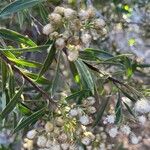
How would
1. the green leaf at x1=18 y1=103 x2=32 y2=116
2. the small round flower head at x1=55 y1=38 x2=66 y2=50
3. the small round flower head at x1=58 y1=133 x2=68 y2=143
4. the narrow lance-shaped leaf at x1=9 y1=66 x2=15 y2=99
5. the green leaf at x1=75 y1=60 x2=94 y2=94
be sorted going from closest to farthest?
the small round flower head at x1=55 y1=38 x2=66 y2=50 < the small round flower head at x1=58 y1=133 x2=68 y2=143 < the green leaf at x1=75 y1=60 x2=94 y2=94 < the narrow lance-shaped leaf at x1=9 y1=66 x2=15 y2=99 < the green leaf at x1=18 y1=103 x2=32 y2=116

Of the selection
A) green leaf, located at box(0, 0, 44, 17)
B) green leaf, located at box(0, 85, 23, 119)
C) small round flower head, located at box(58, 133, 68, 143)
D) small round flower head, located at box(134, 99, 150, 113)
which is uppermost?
green leaf, located at box(0, 0, 44, 17)

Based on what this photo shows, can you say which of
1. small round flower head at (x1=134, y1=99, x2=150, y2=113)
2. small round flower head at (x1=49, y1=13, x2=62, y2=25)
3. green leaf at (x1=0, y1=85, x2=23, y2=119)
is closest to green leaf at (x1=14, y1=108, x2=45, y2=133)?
green leaf at (x1=0, y1=85, x2=23, y2=119)

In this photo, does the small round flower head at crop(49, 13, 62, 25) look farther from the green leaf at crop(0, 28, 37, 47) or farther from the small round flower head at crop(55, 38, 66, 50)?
the green leaf at crop(0, 28, 37, 47)

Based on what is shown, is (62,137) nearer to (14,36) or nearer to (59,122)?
(59,122)

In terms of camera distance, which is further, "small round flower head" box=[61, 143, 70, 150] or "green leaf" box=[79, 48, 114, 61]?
"green leaf" box=[79, 48, 114, 61]

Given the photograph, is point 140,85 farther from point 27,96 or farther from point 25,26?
point 25,26

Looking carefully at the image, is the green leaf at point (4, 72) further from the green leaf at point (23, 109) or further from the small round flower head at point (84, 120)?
the small round flower head at point (84, 120)

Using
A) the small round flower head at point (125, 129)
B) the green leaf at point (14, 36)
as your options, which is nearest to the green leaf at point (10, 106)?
the green leaf at point (14, 36)

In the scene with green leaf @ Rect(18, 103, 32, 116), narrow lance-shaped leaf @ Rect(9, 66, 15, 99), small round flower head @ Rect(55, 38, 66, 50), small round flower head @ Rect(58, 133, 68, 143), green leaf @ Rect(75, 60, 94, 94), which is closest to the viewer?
small round flower head @ Rect(55, 38, 66, 50)

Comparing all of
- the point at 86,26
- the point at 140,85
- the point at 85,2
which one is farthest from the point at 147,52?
the point at 86,26

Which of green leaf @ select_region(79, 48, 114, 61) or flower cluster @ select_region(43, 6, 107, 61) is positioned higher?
flower cluster @ select_region(43, 6, 107, 61)

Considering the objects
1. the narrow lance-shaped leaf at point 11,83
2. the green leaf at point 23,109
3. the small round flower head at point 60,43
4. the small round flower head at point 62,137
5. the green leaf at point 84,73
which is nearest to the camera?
the small round flower head at point 60,43
